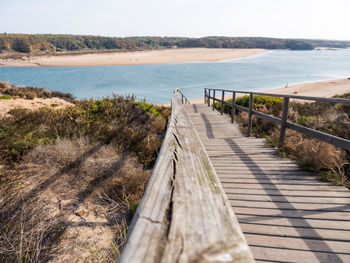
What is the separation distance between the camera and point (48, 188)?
12.3 feet

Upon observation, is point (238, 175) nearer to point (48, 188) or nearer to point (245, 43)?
point (48, 188)

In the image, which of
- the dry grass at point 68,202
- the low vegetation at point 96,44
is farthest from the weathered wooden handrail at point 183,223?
the low vegetation at point 96,44

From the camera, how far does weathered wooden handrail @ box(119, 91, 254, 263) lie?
492 millimetres

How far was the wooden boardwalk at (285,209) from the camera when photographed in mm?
2041

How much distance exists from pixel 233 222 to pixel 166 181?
266 mm

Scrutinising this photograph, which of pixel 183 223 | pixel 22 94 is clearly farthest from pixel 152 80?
pixel 183 223

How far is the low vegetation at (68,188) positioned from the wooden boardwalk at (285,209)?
1.26 metres

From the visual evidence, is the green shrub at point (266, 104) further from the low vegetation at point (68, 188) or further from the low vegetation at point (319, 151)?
the low vegetation at point (68, 188)

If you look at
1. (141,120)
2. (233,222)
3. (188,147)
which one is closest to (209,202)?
(233,222)

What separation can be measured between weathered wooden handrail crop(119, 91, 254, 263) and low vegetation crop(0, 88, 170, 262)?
143cm

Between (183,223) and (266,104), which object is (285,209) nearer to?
(183,223)

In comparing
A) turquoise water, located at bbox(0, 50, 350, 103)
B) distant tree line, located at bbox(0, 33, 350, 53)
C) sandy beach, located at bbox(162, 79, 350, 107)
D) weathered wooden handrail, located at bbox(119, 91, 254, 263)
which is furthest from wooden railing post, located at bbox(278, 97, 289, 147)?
distant tree line, located at bbox(0, 33, 350, 53)

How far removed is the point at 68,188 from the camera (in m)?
3.84

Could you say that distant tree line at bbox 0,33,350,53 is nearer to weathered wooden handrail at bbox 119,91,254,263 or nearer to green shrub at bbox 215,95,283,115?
green shrub at bbox 215,95,283,115
